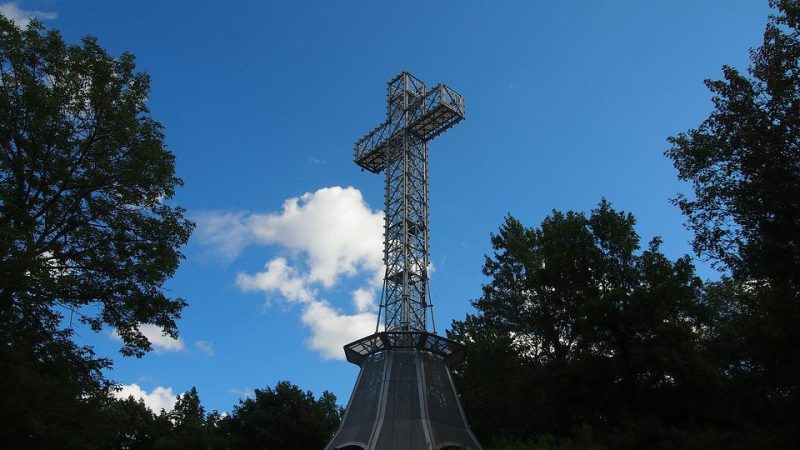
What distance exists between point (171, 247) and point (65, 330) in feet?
11.2

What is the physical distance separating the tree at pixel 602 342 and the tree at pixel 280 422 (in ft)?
73.9

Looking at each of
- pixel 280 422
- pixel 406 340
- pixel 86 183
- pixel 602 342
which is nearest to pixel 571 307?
pixel 602 342

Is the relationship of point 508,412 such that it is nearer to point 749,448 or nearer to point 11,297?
point 749,448

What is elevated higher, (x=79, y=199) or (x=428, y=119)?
(x=428, y=119)

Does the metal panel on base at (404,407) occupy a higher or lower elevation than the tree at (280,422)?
lower

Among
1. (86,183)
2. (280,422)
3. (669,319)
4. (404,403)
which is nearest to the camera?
(86,183)

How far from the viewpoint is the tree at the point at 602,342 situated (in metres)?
24.2

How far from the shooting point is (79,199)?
1608 centimetres

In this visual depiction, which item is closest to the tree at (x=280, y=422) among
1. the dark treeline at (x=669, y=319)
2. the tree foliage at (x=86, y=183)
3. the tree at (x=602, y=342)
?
the dark treeline at (x=669, y=319)

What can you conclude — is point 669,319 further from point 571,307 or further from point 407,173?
point 407,173

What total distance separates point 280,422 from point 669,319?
35.1 meters

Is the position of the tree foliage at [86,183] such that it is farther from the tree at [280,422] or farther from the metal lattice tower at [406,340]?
the tree at [280,422]

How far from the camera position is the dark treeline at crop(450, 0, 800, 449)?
685 inches

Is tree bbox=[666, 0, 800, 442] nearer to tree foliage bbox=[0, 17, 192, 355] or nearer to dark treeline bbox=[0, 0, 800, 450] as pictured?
dark treeline bbox=[0, 0, 800, 450]
